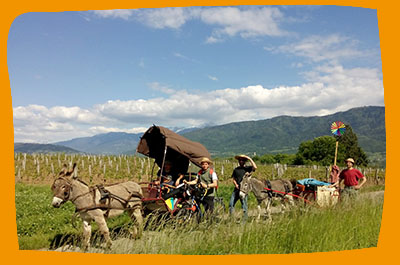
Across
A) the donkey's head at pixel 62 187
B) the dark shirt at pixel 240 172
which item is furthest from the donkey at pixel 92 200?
the dark shirt at pixel 240 172

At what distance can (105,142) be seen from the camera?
10172mm

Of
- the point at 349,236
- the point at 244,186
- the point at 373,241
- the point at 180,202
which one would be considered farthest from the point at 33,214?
the point at 373,241

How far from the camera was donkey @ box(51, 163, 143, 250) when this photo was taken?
21.9ft

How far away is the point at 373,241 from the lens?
23.9ft

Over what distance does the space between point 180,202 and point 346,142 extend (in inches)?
169

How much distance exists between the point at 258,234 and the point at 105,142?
550cm

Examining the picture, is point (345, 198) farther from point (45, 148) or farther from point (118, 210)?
point (45, 148)

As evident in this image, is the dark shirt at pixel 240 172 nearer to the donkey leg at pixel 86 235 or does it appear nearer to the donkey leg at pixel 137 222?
the donkey leg at pixel 137 222

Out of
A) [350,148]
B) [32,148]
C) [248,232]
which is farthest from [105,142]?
[350,148]

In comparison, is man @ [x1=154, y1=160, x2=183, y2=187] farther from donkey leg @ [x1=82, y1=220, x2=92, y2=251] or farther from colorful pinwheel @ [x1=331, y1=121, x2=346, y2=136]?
colorful pinwheel @ [x1=331, y1=121, x2=346, y2=136]

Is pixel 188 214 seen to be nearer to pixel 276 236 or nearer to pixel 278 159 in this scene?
pixel 276 236

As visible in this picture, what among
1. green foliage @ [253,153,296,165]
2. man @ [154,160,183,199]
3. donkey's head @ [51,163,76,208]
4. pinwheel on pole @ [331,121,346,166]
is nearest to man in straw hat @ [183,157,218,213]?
man @ [154,160,183,199]

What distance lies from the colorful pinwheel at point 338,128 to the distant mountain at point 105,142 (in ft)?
15.8

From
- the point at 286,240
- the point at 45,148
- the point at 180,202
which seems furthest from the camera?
the point at 45,148
